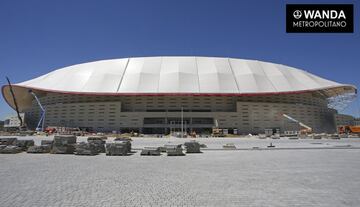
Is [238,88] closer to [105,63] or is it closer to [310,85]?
[310,85]

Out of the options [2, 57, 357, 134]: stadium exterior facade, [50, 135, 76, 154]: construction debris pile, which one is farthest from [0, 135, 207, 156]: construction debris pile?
[2, 57, 357, 134]: stadium exterior facade

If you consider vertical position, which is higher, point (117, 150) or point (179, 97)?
point (179, 97)

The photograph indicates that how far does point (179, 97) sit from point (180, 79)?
13.8 ft

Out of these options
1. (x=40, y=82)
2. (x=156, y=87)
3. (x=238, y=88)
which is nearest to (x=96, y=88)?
(x=156, y=87)

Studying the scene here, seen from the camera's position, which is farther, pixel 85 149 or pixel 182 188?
pixel 85 149

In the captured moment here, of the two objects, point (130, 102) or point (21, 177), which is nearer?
point (21, 177)

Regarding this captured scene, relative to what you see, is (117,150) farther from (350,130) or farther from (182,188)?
(350,130)

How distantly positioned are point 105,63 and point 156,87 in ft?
61.3

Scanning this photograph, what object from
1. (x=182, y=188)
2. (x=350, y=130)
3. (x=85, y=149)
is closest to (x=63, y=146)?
(x=85, y=149)

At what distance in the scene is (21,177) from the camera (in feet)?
26.3

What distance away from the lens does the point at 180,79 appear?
57969 mm

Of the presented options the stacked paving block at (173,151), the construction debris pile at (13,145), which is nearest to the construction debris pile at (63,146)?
the construction debris pile at (13,145)

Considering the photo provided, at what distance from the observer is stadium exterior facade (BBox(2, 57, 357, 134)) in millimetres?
56469

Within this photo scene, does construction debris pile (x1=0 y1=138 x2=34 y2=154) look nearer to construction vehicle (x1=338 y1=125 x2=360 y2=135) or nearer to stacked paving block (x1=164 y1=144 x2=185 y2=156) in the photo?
stacked paving block (x1=164 y1=144 x2=185 y2=156)
